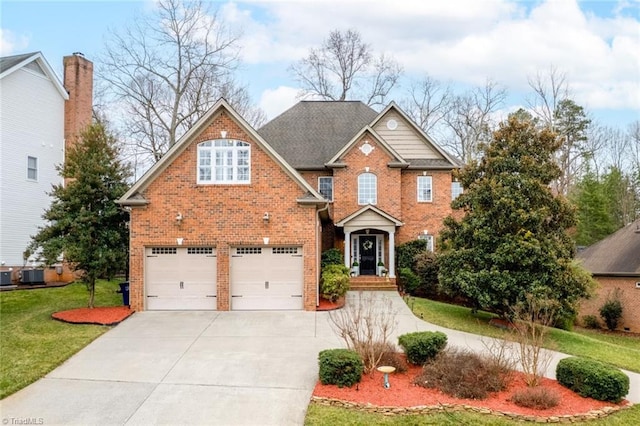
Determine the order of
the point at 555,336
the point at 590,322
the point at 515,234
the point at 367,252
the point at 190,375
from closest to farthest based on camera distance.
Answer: the point at 190,375, the point at 555,336, the point at 515,234, the point at 590,322, the point at 367,252

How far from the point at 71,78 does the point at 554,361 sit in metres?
25.5

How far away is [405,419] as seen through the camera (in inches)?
277

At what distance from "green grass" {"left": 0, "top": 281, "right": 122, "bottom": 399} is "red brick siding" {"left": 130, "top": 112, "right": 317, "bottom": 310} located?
10.1ft

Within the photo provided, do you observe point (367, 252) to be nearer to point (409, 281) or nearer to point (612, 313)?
point (409, 281)

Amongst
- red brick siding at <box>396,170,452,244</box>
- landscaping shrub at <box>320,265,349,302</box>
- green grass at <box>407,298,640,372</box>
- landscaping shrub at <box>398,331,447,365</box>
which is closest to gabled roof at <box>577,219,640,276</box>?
green grass at <box>407,298,640,372</box>

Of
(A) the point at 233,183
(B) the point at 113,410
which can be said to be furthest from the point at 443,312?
(B) the point at 113,410

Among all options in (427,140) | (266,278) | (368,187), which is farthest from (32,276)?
(427,140)

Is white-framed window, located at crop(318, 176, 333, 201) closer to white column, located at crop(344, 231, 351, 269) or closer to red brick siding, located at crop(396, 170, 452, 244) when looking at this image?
white column, located at crop(344, 231, 351, 269)

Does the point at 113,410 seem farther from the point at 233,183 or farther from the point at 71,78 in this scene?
the point at 71,78

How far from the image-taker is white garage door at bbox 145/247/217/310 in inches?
584

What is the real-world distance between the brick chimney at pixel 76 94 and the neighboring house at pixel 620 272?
1040 inches

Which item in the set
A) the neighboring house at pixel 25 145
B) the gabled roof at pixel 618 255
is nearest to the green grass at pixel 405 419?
the gabled roof at pixel 618 255

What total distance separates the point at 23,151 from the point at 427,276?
19469 millimetres

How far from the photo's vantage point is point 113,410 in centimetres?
732
